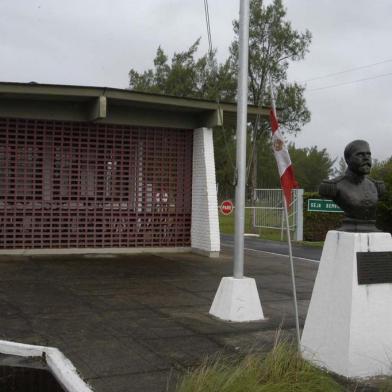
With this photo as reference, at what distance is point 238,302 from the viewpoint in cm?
739

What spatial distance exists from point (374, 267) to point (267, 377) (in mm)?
1541

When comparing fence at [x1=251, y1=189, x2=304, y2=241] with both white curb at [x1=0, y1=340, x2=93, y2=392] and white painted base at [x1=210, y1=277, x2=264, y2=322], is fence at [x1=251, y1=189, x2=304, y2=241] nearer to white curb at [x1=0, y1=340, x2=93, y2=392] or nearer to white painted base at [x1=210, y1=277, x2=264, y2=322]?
white painted base at [x1=210, y1=277, x2=264, y2=322]

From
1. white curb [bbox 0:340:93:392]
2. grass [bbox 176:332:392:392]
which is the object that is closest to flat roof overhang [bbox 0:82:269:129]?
white curb [bbox 0:340:93:392]

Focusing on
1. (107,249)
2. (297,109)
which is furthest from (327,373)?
(297,109)

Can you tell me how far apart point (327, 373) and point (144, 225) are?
380 inches

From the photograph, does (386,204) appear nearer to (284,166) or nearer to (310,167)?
(284,166)

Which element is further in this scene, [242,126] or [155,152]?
[155,152]

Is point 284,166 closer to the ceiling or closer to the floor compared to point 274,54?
closer to the floor

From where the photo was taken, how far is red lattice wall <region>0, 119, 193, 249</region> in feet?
44.0

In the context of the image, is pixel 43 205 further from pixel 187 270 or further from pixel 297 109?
pixel 297 109

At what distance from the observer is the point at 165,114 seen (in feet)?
46.9

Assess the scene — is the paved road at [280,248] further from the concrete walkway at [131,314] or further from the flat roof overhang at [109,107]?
the flat roof overhang at [109,107]

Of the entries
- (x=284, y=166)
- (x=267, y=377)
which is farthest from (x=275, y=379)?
(x=284, y=166)

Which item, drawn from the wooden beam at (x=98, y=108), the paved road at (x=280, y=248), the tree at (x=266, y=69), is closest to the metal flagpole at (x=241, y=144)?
the wooden beam at (x=98, y=108)
